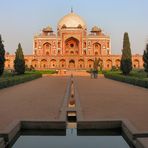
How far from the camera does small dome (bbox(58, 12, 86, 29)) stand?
2192 inches

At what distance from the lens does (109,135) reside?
199 inches

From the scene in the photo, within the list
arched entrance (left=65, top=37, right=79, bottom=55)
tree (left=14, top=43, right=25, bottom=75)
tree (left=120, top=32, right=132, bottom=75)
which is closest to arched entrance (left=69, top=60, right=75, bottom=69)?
arched entrance (left=65, top=37, right=79, bottom=55)

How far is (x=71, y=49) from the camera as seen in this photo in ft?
187

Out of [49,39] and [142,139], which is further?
[49,39]

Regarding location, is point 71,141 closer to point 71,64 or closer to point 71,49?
point 71,64

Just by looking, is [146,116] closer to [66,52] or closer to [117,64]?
[117,64]

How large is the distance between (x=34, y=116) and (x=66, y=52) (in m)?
51.3

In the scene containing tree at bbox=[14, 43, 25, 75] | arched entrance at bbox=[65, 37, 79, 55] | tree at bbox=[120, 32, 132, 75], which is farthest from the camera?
arched entrance at bbox=[65, 37, 79, 55]

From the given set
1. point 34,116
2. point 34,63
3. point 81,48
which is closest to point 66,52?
point 81,48

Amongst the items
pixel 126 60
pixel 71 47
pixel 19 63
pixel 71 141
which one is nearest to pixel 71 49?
pixel 71 47

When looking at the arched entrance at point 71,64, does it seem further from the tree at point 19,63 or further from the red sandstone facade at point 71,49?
the tree at point 19,63

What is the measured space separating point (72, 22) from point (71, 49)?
4696 millimetres

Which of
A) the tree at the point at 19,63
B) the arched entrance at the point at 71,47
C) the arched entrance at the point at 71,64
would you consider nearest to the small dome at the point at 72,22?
the arched entrance at the point at 71,47

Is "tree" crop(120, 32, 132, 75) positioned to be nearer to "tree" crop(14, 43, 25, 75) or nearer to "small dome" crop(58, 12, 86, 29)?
"tree" crop(14, 43, 25, 75)
